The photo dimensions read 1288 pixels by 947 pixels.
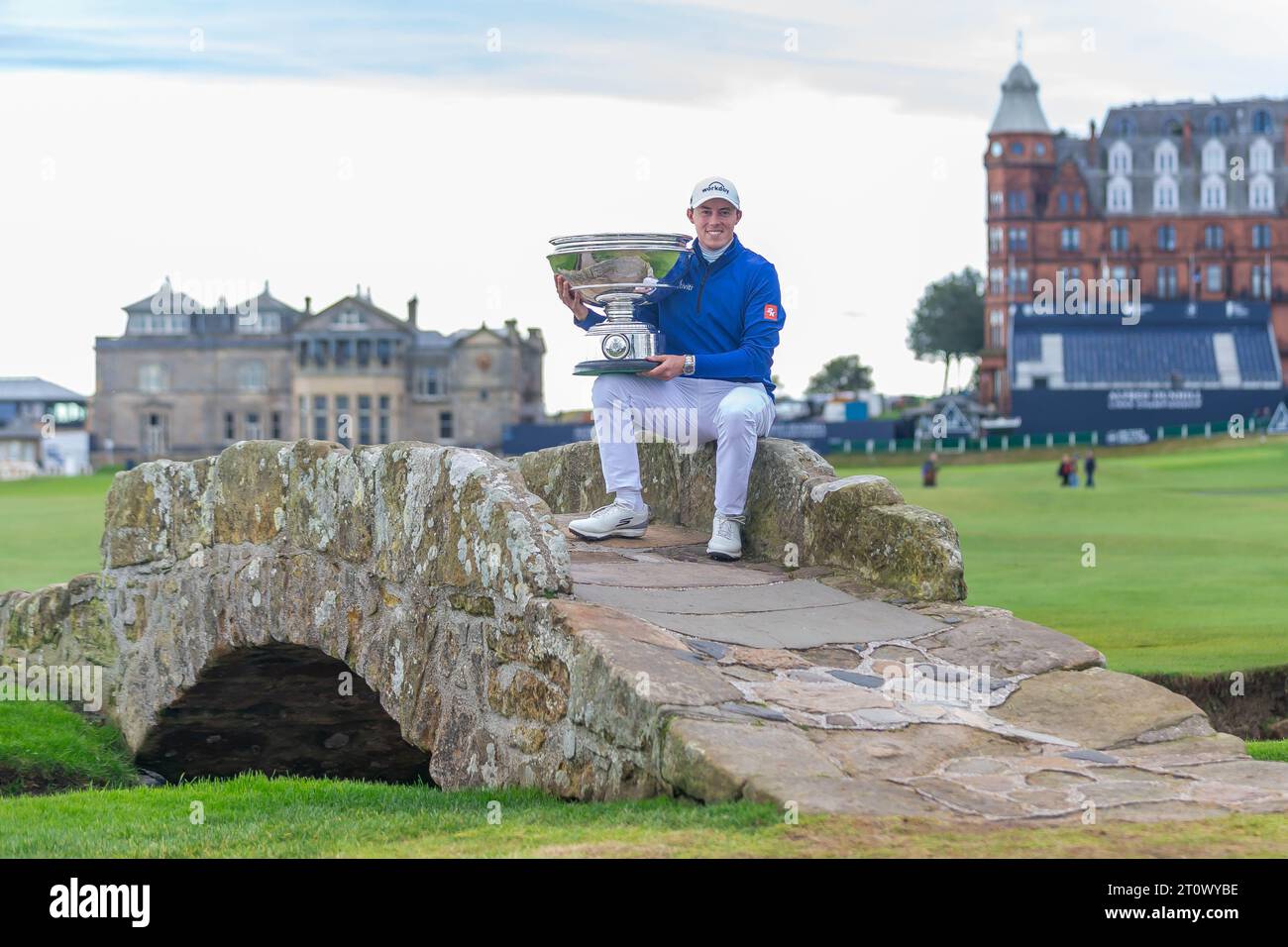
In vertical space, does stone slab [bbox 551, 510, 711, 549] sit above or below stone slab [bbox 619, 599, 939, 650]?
above

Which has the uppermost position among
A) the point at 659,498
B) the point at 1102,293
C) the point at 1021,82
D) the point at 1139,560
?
the point at 1021,82

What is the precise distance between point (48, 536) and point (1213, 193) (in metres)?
81.7

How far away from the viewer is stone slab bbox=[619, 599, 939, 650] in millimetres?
8773

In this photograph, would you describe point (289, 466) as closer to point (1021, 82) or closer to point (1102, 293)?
point (1102, 293)

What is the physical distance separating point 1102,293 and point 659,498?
3346 inches

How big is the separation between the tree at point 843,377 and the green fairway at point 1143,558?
73.5 meters

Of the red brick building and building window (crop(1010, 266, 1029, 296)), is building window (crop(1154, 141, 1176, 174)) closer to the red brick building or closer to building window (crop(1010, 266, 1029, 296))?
the red brick building

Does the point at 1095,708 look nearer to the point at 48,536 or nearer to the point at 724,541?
the point at 724,541

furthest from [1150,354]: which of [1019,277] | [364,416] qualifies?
[364,416]

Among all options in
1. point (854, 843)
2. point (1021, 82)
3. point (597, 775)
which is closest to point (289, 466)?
point (597, 775)

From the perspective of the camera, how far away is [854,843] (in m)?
6.04

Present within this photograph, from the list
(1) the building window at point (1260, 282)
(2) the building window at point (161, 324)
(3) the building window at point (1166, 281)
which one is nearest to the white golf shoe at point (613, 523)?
(3) the building window at point (1166, 281)

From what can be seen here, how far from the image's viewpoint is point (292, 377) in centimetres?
11000

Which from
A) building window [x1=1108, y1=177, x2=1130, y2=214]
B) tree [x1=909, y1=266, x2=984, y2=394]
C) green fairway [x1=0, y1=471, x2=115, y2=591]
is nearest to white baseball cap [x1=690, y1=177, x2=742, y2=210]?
green fairway [x1=0, y1=471, x2=115, y2=591]
